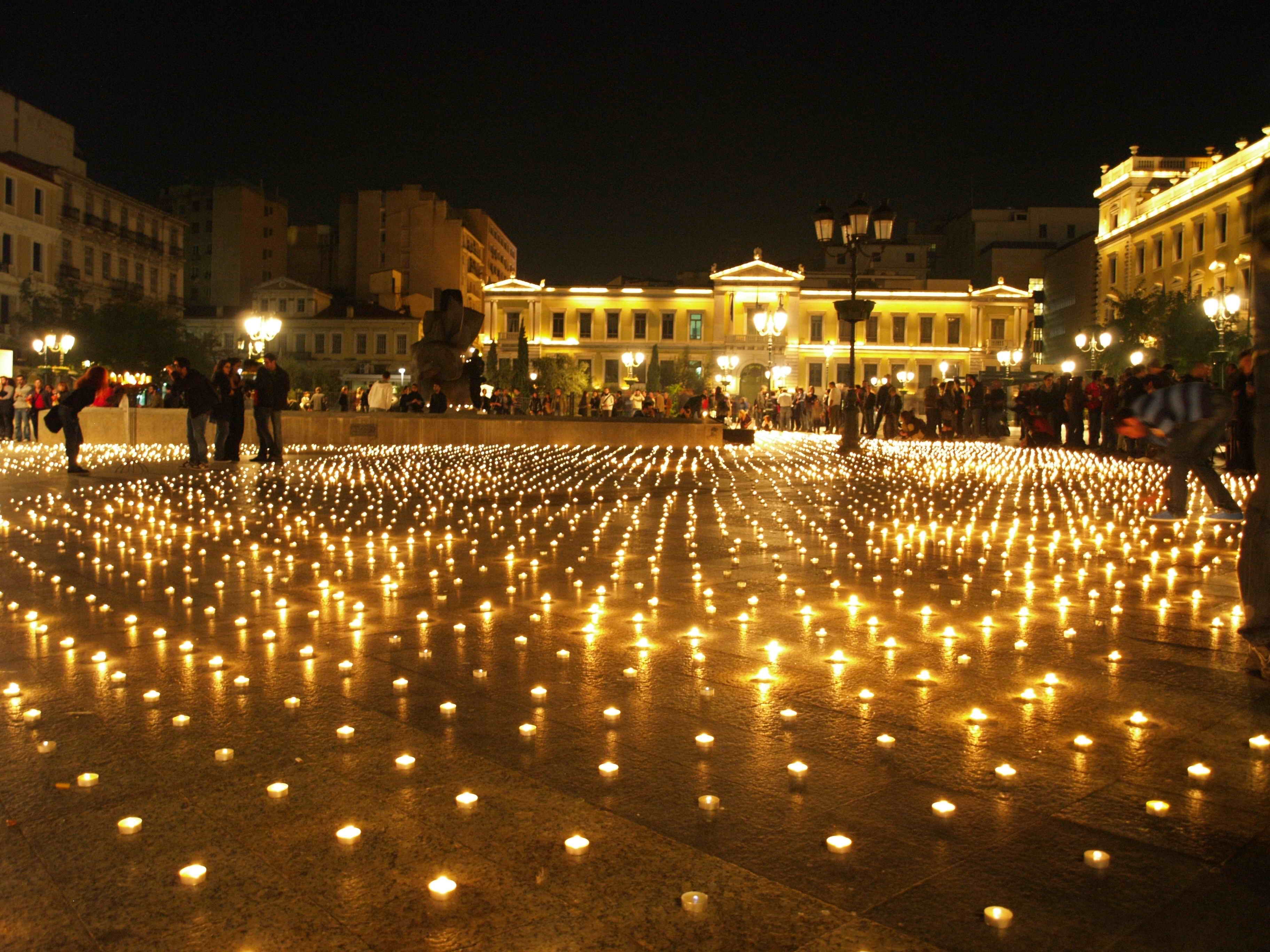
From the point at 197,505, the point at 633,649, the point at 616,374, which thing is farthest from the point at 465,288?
the point at 633,649

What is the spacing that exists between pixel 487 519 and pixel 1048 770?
6.32 metres

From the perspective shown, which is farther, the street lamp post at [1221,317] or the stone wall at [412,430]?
the street lamp post at [1221,317]

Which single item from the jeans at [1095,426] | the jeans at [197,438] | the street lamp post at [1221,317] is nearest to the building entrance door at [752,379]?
the street lamp post at [1221,317]

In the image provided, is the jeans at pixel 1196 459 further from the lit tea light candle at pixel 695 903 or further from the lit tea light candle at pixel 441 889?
the lit tea light candle at pixel 441 889

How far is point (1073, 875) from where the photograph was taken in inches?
90.7

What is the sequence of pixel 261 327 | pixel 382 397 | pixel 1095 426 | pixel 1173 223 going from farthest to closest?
pixel 1173 223, pixel 261 327, pixel 382 397, pixel 1095 426

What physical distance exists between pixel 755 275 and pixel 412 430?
62043mm

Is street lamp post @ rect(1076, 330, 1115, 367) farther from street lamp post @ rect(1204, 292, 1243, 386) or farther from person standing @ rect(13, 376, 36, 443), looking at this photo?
person standing @ rect(13, 376, 36, 443)

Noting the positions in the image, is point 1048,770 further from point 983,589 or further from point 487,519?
point 487,519

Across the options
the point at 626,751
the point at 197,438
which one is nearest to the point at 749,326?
the point at 197,438

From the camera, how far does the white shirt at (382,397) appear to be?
2716 cm

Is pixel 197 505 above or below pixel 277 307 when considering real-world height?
below

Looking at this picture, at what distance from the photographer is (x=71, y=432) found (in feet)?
43.8

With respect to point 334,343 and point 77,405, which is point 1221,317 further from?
point 334,343
